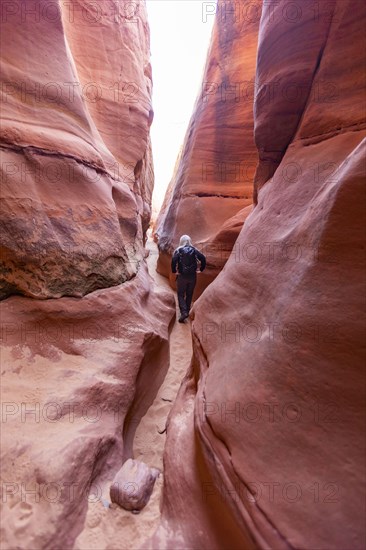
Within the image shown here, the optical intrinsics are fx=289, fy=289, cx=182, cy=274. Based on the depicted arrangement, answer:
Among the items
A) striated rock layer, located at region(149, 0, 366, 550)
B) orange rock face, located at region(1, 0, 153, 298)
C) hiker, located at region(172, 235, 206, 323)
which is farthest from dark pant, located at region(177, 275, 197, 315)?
striated rock layer, located at region(149, 0, 366, 550)

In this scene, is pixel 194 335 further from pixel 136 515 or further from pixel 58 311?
pixel 136 515

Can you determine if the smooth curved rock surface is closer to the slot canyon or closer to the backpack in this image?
the slot canyon

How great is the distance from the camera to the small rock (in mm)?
2367

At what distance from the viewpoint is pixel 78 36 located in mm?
6094

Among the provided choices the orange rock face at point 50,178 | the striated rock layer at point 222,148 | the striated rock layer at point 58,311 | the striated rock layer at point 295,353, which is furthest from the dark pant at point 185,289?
the striated rock layer at point 295,353

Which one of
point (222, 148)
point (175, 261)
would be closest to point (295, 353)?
point (175, 261)

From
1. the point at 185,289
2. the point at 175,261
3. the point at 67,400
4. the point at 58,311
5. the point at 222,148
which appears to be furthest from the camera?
the point at 222,148

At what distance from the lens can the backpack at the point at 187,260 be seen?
6156 mm

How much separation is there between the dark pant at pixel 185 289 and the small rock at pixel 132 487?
3.90 meters

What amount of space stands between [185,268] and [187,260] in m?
0.19

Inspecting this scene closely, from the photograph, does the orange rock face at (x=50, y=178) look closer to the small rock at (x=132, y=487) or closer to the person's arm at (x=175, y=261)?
the person's arm at (x=175, y=261)

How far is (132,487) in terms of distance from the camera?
7.91 feet

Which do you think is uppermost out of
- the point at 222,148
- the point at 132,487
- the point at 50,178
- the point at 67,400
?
the point at 222,148

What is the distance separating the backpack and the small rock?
13.4 feet
